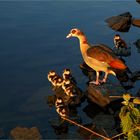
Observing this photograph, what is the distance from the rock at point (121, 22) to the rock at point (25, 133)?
8.86 m

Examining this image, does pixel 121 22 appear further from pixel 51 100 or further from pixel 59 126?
pixel 59 126

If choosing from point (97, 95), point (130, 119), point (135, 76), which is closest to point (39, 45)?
point (135, 76)

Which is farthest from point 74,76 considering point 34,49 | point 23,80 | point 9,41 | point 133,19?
point 133,19

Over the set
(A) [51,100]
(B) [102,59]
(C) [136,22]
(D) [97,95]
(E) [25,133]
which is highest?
(C) [136,22]

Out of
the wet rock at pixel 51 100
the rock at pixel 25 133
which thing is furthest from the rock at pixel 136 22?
the rock at pixel 25 133

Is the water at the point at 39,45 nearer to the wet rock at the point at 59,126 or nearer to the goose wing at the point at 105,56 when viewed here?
the wet rock at the point at 59,126

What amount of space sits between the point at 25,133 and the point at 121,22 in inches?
375

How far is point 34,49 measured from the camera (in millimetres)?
12859

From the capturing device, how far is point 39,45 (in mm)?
13258

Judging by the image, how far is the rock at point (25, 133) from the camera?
24.4 feet

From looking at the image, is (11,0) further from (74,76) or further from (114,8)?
(74,76)

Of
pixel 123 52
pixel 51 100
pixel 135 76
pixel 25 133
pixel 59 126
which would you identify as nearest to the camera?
pixel 25 133

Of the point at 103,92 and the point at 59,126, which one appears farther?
the point at 103,92

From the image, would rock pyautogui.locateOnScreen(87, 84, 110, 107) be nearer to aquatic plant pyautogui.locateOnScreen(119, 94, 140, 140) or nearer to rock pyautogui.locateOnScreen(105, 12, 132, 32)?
aquatic plant pyautogui.locateOnScreen(119, 94, 140, 140)
